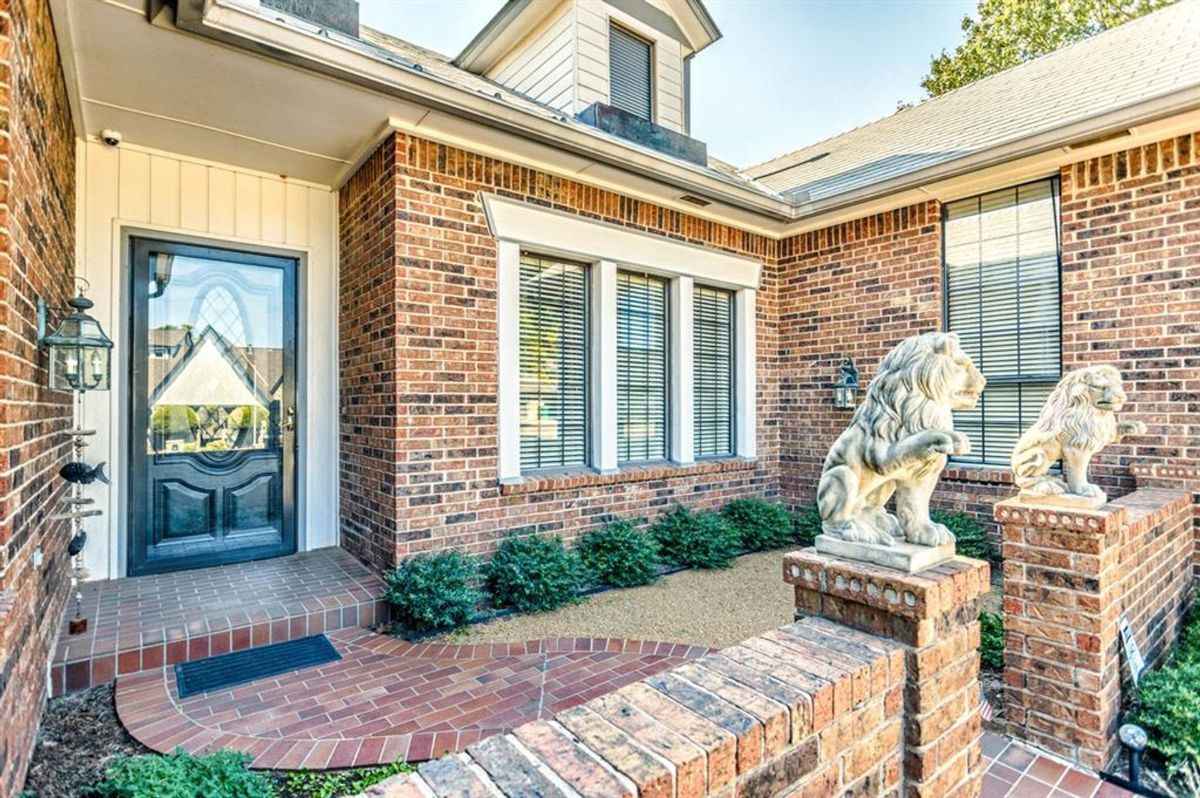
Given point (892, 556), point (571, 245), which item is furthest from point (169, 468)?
point (892, 556)

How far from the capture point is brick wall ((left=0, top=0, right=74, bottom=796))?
6.15 ft

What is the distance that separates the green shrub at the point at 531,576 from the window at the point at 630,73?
4171 millimetres

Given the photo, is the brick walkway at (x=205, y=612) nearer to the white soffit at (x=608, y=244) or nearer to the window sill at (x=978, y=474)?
the white soffit at (x=608, y=244)

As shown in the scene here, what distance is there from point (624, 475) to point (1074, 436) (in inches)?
119

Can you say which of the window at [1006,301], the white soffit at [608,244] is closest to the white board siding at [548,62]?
the white soffit at [608,244]

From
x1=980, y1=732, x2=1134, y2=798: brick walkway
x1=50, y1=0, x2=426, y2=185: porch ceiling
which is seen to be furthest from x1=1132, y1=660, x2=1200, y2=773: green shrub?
x1=50, y1=0, x2=426, y2=185: porch ceiling

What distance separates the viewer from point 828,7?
930cm

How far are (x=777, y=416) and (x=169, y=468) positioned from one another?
537 cm

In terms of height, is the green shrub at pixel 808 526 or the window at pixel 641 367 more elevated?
the window at pixel 641 367

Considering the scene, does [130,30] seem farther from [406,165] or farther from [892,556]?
[892,556]

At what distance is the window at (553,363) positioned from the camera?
15.4 ft

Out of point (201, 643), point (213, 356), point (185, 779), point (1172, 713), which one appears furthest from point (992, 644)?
point (213, 356)

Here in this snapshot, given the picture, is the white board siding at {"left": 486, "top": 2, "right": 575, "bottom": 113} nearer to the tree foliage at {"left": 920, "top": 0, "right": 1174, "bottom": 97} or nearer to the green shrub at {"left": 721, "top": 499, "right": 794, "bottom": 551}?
the green shrub at {"left": 721, "top": 499, "right": 794, "bottom": 551}

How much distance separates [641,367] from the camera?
542cm
